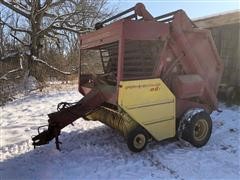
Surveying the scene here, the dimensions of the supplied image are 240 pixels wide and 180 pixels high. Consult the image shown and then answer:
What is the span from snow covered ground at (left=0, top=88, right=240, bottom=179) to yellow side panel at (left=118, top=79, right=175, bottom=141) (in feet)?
1.22

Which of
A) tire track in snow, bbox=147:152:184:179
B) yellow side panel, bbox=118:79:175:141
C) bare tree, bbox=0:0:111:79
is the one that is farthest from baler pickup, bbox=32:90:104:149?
bare tree, bbox=0:0:111:79

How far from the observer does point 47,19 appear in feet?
50.9

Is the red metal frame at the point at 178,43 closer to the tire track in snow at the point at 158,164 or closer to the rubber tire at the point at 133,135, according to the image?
the rubber tire at the point at 133,135

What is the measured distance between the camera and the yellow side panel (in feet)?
14.8

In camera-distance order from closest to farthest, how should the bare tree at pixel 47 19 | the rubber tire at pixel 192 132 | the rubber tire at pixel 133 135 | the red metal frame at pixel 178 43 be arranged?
the red metal frame at pixel 178 43, the rubber tire at pixel 133 135, the rubber tire at pixel 192 132, the bare tree at pixel 47 19

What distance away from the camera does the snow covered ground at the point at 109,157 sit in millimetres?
4203

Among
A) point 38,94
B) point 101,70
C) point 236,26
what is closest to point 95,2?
point 38,94

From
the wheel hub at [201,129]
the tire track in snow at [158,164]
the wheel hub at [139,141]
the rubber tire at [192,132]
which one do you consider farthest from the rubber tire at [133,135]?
the wheel hub at [201,129]

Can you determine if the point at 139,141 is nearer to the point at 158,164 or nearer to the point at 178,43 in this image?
the point at 158,164

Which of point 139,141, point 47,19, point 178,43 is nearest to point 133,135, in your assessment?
point 139,141

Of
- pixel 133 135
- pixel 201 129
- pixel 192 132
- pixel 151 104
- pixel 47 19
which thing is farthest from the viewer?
pixel 47 19

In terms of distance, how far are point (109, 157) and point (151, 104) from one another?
1006 mm

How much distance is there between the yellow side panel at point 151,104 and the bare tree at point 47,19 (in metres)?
9.26

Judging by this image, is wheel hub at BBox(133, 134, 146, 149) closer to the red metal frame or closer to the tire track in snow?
the tire track in snow
